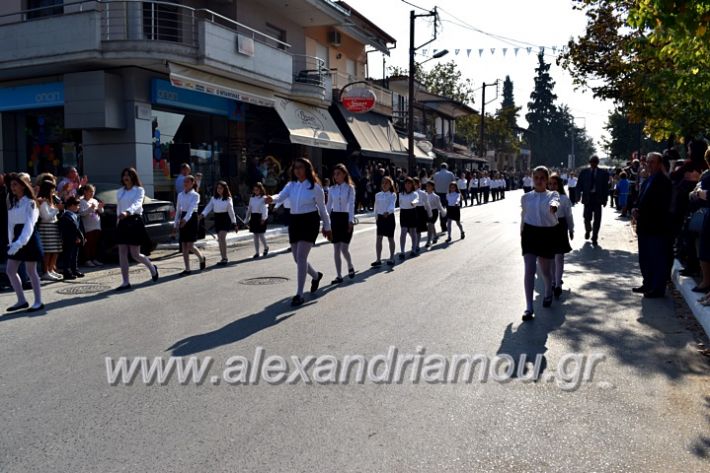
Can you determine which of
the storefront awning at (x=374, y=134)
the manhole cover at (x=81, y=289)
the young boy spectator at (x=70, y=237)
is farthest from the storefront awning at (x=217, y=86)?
the manhole cover at (x=81, y=289)

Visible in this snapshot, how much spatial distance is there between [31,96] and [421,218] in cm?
1235

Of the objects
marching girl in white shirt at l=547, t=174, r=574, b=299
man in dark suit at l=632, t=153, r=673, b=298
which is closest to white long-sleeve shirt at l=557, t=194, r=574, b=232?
marching girl in white shirt at l=547, t=174, r=574, b=299

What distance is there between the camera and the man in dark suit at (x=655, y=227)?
872 cm

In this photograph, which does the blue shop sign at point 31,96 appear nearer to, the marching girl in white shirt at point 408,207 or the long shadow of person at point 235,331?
the marching girl in white shirt at point 408,207

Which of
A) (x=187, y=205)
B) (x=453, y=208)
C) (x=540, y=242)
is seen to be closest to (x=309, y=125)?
(x=453, y=208)

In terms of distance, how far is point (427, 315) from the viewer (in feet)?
24.7

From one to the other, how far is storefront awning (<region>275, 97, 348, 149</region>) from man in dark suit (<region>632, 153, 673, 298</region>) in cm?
1573

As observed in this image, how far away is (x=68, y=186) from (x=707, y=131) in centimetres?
1355

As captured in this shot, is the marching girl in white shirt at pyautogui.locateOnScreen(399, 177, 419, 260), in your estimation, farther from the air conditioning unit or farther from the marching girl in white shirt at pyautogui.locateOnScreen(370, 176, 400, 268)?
the air conditioning unit

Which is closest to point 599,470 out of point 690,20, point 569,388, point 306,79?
point 569,388

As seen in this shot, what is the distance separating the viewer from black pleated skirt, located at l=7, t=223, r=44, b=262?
7.91 m

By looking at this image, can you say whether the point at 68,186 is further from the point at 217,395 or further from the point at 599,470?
the point at 599,470

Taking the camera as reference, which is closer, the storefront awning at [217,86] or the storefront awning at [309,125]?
the storefront awning at [217,86]

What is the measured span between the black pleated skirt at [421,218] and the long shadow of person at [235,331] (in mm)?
5872
